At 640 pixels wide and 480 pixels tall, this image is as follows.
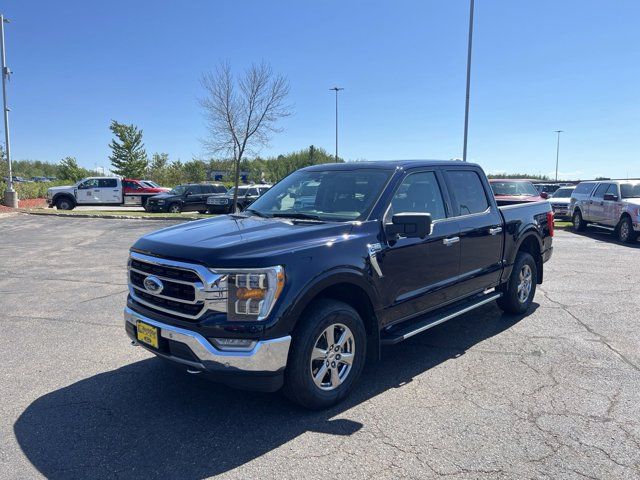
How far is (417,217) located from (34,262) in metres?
9.19

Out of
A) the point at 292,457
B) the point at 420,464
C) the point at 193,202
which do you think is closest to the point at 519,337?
the point at 420,464

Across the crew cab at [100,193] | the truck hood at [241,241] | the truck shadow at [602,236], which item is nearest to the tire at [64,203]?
the crew cab at [100,193]

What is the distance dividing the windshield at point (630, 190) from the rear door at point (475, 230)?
12.0m

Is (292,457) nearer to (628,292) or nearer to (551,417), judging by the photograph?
(551,417)

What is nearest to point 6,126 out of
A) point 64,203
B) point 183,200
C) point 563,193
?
point 64,203

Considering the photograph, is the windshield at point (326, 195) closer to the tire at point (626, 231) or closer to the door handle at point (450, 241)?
the door handle at point (450, 241)

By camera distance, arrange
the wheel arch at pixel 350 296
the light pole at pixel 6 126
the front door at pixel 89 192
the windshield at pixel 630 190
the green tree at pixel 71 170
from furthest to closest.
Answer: the green tree at pixel 71 170, the front door at pixel 89 192, the light pole at pixel 6 126, the windshield at pixel 630 190, the wheel arch at pixel 350 296

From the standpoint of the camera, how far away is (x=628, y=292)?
7.54 metres

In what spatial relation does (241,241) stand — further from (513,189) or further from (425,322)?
(513,189)

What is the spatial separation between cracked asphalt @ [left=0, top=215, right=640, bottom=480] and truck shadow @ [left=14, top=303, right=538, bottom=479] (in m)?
0.01

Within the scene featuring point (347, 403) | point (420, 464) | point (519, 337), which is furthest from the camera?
point (519, 337)

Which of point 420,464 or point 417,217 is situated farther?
point 417,217

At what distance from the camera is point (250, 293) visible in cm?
318

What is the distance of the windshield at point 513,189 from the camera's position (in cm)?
1584
